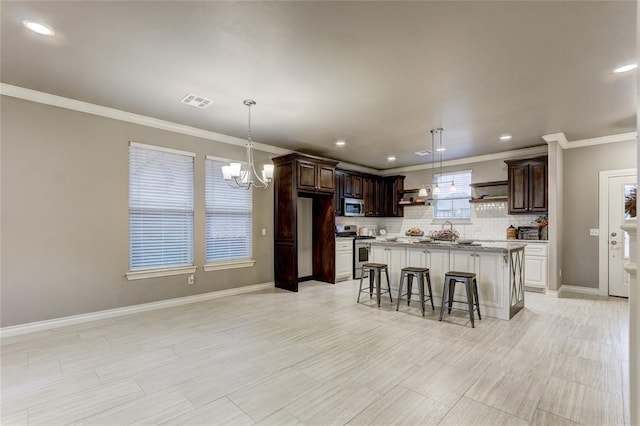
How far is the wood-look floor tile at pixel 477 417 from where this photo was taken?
6.51ft

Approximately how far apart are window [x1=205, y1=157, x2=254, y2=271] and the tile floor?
1386mm

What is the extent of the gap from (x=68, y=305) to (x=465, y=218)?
7437mm

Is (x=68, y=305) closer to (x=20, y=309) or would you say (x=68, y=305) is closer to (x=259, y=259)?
(x=20, y=309)

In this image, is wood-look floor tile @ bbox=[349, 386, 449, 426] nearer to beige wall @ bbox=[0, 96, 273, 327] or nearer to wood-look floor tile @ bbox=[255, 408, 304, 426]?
wood-look floor tile @ bbox=[255, 408, 304, 426]

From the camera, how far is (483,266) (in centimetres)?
424

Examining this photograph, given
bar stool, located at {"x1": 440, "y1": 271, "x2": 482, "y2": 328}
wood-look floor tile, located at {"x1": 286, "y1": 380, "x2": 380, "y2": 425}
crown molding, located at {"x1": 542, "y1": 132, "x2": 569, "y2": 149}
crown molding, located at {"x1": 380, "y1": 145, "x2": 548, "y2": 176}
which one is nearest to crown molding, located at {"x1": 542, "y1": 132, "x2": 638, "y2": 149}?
crown molding, located at {"x1": 542, "y1": 132, "x2": 569, "y2": 149}

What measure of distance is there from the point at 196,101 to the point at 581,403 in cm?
471

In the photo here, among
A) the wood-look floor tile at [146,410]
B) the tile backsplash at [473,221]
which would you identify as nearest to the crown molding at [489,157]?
the tile backsplash at [473,221]

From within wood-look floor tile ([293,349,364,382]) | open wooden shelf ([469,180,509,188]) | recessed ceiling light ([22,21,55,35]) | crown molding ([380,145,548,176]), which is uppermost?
recessed ceiling light ([22,21,55,35])

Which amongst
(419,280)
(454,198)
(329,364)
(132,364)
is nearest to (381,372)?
(329,364)

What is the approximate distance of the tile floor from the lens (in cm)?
210

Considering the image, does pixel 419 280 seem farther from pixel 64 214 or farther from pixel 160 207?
pixel 64 214

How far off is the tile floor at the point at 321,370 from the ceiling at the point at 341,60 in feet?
9.15

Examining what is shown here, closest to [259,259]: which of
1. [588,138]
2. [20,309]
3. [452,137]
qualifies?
[20,309]
